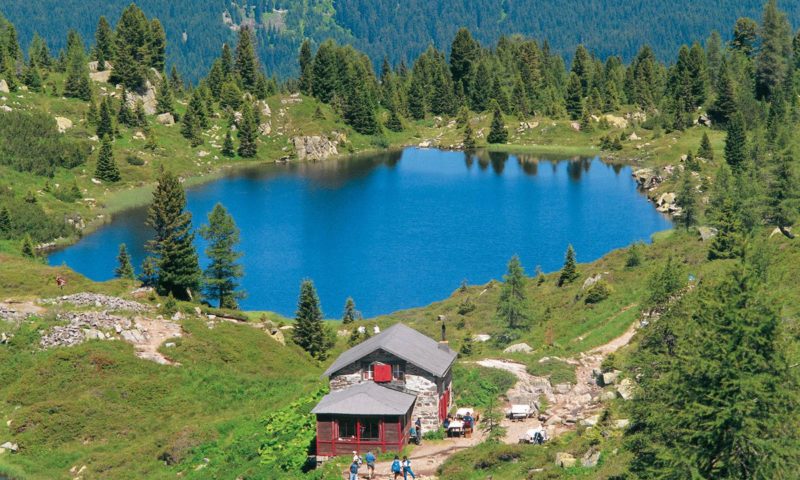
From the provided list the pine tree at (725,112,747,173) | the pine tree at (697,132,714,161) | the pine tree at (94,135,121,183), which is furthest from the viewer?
the pine tree at (94,135,121,183)

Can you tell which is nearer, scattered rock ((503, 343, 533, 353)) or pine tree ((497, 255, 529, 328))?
scattered rock ((503, 343, 533, 353))

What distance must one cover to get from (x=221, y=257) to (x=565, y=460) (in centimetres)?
5115

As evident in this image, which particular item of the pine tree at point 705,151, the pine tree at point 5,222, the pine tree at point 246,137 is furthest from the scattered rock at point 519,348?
the pine tree at point 246,137

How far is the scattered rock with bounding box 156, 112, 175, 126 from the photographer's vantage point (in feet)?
623

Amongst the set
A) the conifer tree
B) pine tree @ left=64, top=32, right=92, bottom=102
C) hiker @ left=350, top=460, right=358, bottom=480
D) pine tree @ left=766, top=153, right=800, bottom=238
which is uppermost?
the conifer tree

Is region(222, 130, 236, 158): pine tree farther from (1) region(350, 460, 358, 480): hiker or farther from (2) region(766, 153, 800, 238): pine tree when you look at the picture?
(1) region(350, 460, 358, 480): hiker

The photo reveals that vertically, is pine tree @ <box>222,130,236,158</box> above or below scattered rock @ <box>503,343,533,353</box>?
above

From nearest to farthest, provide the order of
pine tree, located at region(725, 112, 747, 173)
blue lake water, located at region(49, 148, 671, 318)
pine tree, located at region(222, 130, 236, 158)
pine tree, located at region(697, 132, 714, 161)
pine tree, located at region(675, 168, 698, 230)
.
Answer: pine tree, located at region(675, 168, 698, 230) → blue lake water, located at region(49, 148, 671, 318) → pine tree, located at region(725, 112, 747, 173) → pine tree, located at region(697, 132, 714, 161) → pine tree, located at region(222, 130, 236, 158)

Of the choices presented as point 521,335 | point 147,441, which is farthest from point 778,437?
point 521,335

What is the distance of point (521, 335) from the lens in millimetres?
81188

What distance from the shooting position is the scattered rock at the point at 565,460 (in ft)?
154

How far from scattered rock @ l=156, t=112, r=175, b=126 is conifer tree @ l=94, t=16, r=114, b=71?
13.6 meters

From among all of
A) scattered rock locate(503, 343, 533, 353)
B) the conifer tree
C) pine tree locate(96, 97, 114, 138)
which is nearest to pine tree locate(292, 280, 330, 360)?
scattered rock locate(503, 343, 533, 353)

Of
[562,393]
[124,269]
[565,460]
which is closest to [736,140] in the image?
[124,269]
